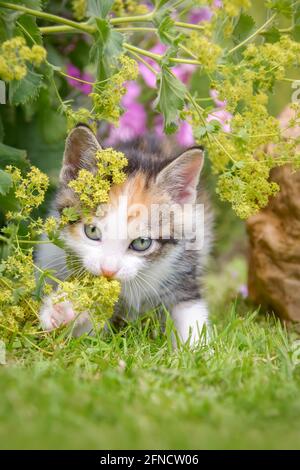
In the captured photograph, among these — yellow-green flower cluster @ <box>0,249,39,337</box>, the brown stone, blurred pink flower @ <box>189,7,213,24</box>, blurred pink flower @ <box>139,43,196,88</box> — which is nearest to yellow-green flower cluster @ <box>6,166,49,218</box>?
yellow-green flower cluster @ <box>0,249,39,337</box>

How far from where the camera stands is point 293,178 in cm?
298

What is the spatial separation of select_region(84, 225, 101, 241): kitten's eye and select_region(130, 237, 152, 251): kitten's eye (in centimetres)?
13

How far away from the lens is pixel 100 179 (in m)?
2.35

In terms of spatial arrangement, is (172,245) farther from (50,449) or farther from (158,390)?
(50,449)

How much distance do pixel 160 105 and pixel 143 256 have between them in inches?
21.7

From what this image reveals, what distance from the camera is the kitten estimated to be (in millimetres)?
2404

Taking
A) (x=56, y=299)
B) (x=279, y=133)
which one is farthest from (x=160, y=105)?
(x=56, y=299)

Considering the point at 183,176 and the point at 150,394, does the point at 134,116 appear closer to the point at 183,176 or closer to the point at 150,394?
the point at 183,176

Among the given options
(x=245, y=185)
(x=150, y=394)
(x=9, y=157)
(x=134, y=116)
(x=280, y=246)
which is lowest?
(x=150, y=394)

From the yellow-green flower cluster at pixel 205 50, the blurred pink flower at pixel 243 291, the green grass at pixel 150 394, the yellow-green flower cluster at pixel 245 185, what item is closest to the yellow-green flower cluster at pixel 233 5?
the yellow-green flower cluster at pixel 205 50

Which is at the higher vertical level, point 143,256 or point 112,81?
point 112,81

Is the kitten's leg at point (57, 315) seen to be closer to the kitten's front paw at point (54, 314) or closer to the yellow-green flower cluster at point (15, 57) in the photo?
the kitten's front paw at point (54, 314)

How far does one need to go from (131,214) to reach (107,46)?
59 centimetres

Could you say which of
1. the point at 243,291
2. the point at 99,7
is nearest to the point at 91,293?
the point at 99,7
